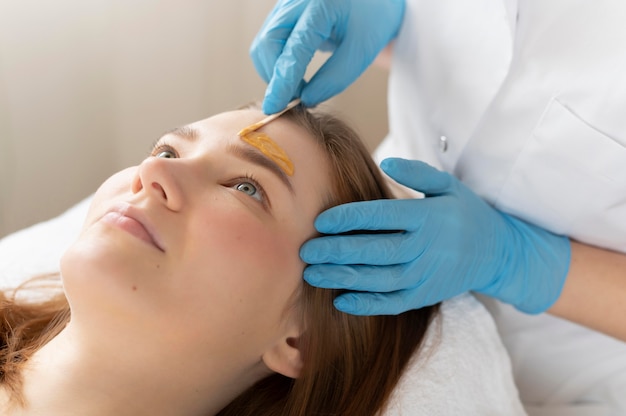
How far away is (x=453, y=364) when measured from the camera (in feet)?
4.13

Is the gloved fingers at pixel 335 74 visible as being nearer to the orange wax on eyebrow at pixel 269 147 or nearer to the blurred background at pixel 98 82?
the orange wax on eyebrow at pixel 269 147

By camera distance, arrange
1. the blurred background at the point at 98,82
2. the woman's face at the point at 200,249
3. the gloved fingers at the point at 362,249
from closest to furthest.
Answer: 1. the woman's face at the point at 200,249
2. the gloved fingers at the point at 362,249
3. the blurred background at the point at 98,82

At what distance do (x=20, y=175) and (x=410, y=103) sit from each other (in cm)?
118

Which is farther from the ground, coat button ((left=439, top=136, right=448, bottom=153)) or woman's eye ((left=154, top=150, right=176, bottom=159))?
woman's eye ((left=154, top=150, right=176, bottom=159))

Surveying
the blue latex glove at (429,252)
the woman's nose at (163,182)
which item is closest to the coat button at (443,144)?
the blue latex glove at (429,252)

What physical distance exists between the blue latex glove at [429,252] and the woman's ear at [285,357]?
115 mm

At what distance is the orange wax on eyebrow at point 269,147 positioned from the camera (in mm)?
1079

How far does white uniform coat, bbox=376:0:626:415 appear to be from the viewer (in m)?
1.12

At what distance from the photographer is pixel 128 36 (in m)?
1.98

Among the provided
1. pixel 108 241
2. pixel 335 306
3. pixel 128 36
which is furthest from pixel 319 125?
pixel 128 36

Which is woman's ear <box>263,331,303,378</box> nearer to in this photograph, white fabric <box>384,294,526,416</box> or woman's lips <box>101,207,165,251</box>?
white fabric <box>384,294,526,416</box>

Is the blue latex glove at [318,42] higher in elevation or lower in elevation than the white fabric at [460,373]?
higher

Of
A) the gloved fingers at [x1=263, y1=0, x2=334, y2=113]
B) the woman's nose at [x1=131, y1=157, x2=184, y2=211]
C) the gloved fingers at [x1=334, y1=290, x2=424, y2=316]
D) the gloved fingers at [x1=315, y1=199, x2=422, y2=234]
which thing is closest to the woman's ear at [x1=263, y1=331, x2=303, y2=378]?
the gloved fingers at [x1=334, y1=290, x2=424, y2=316]

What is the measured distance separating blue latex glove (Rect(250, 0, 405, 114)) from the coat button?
24 cm
